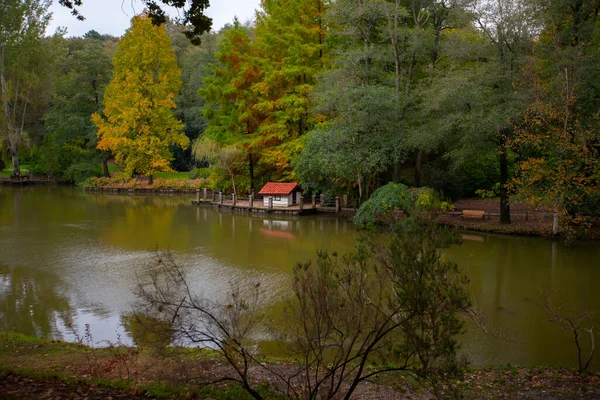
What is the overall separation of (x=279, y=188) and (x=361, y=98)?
798cm

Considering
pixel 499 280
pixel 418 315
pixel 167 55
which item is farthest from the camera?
pixel 167 55

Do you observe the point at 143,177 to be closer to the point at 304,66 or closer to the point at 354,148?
the point at 304,66

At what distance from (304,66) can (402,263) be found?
2405cm

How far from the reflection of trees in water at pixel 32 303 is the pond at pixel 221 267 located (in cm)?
2

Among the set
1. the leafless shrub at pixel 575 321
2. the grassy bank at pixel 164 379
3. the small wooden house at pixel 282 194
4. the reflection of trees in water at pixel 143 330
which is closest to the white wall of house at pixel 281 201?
the small wooden house at pixel 282 194

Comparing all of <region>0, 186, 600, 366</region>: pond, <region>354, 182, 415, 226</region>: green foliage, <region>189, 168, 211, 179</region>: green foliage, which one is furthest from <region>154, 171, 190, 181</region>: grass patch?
<region>354, 182, 415, 226</region>: green foliage

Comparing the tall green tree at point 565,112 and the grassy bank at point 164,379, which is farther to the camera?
the tall green tree at point 565,112

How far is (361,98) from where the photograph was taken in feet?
71.8

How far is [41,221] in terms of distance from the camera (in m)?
23.5

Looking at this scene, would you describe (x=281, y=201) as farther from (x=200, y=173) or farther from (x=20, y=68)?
(x=20, y=68)

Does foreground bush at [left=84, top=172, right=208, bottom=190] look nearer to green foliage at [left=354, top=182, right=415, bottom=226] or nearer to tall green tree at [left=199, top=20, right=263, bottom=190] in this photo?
tall green tree at [left=199, top=20, right=263, bottom=190]

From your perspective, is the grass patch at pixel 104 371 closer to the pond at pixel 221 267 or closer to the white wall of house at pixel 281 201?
the pond at pixel 221 267

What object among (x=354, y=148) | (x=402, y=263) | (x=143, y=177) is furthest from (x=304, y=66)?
(x=402, y=263)

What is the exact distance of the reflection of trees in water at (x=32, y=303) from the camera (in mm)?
10062
